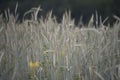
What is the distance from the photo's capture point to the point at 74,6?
7.85 metres

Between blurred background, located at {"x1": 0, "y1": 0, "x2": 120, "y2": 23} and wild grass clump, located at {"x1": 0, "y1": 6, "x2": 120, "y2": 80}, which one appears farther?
blurred background, located at {"x1": 0, "y1": 0, "x2": 120, "y2": 23}

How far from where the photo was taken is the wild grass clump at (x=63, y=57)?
7.95ft

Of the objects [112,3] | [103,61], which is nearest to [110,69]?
[103,61]

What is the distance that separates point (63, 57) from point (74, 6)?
5.44 meters

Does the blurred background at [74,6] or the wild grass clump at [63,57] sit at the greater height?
the blurred background at [74,6]

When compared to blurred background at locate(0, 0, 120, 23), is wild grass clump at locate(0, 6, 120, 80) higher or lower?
lower

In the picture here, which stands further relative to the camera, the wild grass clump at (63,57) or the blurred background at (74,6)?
the blurred background at (74,6)

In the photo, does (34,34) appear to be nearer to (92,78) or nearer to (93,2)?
(92,78)

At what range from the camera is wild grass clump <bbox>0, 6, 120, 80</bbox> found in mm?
2424

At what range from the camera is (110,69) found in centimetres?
245

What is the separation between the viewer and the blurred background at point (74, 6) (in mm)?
7143

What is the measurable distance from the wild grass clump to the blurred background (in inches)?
170

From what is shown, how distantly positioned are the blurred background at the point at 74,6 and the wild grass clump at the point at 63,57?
170 inches

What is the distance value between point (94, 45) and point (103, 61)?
0.47 ft
